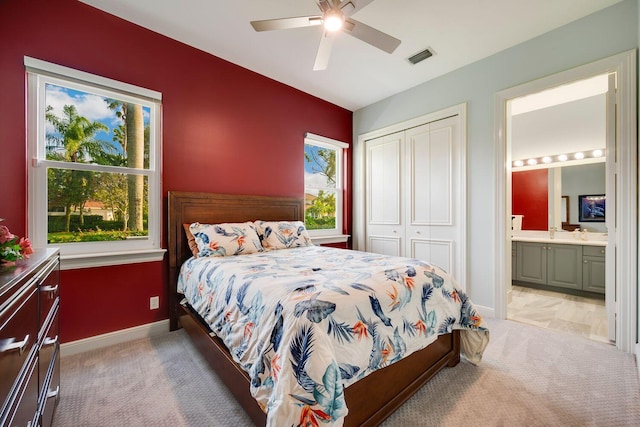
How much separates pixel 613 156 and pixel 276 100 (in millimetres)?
3378

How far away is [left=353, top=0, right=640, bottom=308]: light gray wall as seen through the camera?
2299mm

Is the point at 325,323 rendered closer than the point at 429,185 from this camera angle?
Yes

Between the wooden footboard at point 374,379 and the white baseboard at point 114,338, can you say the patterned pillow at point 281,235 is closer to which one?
the wooden footboard at point 374,379

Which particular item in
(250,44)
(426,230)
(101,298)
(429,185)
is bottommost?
(101,298)

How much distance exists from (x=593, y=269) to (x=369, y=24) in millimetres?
4002

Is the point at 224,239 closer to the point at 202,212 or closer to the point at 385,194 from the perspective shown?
the point at 202,212

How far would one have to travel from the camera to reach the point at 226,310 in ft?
5.40

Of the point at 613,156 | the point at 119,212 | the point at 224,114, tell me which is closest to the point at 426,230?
the point at 613,156

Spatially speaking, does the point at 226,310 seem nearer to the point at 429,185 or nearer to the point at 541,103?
the point at 429,185

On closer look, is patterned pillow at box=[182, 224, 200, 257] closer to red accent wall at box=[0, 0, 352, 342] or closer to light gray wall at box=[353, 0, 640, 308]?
red accent wall at box=[0, 0, 352, 342]

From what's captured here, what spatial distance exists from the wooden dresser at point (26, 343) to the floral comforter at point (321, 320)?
76 centimetres

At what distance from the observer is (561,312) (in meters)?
3.08

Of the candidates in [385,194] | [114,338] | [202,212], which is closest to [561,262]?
[385,194]

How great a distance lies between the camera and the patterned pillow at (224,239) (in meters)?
2.49
